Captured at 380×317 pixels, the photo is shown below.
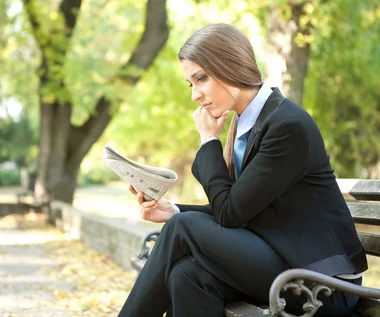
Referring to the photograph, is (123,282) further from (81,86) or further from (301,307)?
(81,86)

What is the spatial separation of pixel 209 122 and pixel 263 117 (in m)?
0.26

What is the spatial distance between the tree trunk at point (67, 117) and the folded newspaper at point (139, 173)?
11.0m

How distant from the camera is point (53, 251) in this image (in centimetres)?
1032

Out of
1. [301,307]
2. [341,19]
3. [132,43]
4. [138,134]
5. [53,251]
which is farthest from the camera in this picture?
[138,134]

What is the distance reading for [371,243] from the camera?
11.4 ft

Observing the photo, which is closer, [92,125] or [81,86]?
[81,86]

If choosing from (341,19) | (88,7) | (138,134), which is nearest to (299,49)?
(341,19)

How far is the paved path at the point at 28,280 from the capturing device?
548cm

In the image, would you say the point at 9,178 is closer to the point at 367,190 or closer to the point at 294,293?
the point at 367,190

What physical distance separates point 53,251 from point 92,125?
17.2 ft

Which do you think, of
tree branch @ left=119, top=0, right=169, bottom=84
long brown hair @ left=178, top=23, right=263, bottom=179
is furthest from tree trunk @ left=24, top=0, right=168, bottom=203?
long brown hair @ left=178, top=23, right=263, bottom=179

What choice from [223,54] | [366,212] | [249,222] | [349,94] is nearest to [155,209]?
[249,222]

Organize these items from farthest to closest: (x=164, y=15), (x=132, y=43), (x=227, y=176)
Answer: (x=132, y=43), (x=164, y=15), (x=227, y=176)

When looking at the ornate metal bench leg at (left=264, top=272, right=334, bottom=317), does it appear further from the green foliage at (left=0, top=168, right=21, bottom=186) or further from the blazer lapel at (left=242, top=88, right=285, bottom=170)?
the green foliage at (left=0, top=168, right=21, bottom=186)
